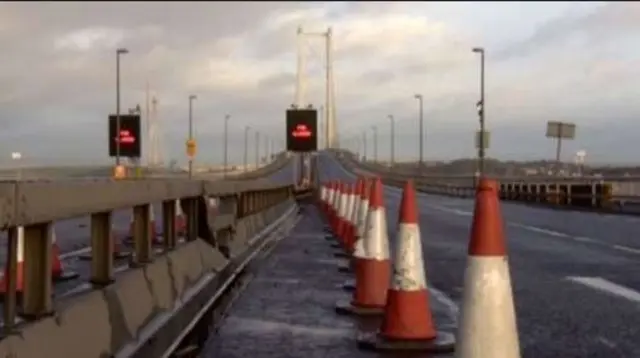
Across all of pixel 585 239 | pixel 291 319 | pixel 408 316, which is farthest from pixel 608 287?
pixel 585 239

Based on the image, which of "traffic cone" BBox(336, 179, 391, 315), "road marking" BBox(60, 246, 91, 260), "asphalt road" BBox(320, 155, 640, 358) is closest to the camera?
"asphalt road" BBox(320, 155, 640, 358)

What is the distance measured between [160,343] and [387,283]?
314 centimetres

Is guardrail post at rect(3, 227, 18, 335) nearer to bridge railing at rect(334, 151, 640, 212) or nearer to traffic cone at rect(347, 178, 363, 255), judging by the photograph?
traffic cone at rect(347, 178, 363, 255)

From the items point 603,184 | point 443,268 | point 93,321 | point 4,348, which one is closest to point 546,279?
point 443,268

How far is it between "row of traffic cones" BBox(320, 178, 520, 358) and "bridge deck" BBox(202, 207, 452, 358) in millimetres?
330

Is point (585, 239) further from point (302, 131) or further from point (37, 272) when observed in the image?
point (302, 131)

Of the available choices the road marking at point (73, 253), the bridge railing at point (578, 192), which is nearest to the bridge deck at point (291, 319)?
the road marking at point (73, 253)

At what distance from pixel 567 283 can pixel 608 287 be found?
69cm

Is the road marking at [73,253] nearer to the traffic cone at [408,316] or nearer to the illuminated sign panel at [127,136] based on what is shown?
the traffic cone at [408,316]

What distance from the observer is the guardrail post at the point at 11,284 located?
4.97m

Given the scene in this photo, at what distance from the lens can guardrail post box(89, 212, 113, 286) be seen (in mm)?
6902

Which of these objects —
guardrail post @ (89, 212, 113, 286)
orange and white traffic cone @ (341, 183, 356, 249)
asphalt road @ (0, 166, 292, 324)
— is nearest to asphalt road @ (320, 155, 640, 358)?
orange and white traffic cone @ (341, 183, 356, 249)

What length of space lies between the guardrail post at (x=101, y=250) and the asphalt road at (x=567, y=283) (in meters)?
3.30

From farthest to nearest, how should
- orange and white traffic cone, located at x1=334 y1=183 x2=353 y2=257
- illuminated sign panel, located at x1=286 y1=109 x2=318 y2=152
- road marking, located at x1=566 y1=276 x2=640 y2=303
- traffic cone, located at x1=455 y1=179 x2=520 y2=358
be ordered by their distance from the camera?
illuminated sign panel, located at x1=286 y1=109 x2=318 y2=152
orange and white traffic cone, located at x1=334 y1=183 x2=353 y2=257
road marking, located at x1=566 y1=276 x2=640 y2=303
traffic cone, located at x1=455 y1=179 x2=520 y2=358
